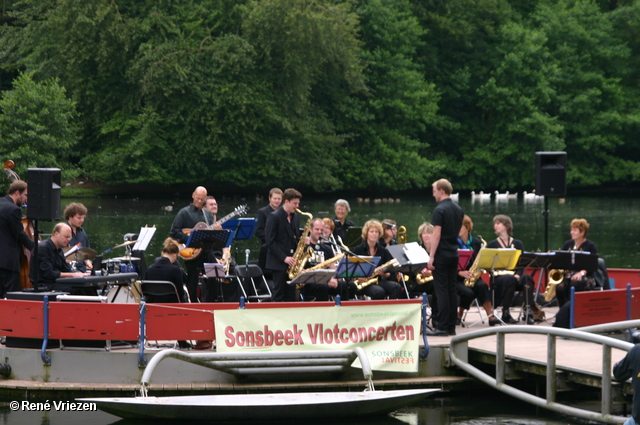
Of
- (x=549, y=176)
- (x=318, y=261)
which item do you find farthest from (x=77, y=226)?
(x=549, y=176)

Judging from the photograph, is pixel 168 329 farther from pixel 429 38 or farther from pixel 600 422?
pixel 429 38

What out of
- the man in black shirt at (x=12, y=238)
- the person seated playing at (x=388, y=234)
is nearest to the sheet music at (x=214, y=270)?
the person seated playing at (x=388, y=234)

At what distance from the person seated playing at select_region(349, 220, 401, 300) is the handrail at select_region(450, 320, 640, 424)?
1.99 meters

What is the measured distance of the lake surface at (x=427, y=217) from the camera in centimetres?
3164

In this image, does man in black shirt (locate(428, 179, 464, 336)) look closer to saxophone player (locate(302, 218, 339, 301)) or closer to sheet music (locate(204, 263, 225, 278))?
saxophone player (locate(302, 218, 339, 301))

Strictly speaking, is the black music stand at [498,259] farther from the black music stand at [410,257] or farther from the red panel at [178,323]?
the red panel at [178,323]

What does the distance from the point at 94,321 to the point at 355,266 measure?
3.41 m

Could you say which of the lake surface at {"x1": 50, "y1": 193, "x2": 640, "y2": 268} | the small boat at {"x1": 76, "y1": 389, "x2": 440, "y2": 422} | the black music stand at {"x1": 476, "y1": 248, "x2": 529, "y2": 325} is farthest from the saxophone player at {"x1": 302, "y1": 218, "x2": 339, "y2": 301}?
the lake surface at {"x1": 50, "y1": 193, "x2": 640, "y2": 268}

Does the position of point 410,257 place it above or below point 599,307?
above

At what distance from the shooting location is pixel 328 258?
14.3 m

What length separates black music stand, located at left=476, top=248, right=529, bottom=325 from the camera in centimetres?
1283

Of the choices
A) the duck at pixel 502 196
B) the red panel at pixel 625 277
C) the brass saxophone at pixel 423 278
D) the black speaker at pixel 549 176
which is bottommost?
the red panel at pixel 625 277

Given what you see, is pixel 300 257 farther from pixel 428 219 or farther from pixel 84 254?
pixel 428 219

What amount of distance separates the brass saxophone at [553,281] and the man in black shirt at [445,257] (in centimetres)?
185
